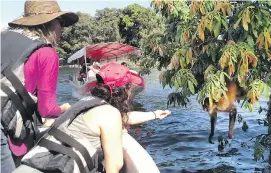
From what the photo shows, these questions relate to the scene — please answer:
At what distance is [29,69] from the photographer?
2.54 metres

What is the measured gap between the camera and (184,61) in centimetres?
616

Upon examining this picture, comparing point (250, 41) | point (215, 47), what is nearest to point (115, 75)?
point (250, 41)

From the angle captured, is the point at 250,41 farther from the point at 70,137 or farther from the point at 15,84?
the point at 15,84

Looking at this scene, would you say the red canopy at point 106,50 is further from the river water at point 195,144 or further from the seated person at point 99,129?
the seated person at point 99,129

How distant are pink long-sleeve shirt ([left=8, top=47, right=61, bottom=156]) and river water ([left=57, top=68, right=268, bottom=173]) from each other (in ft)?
19.0

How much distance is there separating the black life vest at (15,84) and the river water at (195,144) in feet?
19.5

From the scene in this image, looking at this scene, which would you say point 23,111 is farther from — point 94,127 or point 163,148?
point 163,148

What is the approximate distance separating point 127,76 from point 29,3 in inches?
40.6

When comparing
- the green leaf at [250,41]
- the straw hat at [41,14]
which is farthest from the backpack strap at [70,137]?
the green leaf at [250,41]

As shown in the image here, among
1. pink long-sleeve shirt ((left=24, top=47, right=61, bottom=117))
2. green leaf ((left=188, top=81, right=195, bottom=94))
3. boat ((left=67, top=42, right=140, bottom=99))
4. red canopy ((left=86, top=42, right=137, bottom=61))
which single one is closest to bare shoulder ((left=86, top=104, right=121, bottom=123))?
pink long-sleeve shirt ((left=24, top=47, right=61, bottom=117))

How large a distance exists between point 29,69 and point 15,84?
0.14 m

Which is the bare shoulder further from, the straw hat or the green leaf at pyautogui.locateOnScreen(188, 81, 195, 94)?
the green leaf at pyautogui.locateOnScreen(188, 81, 195, 94)

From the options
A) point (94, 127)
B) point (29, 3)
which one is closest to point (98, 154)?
point (94, 127)

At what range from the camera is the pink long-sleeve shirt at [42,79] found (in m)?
2.54
